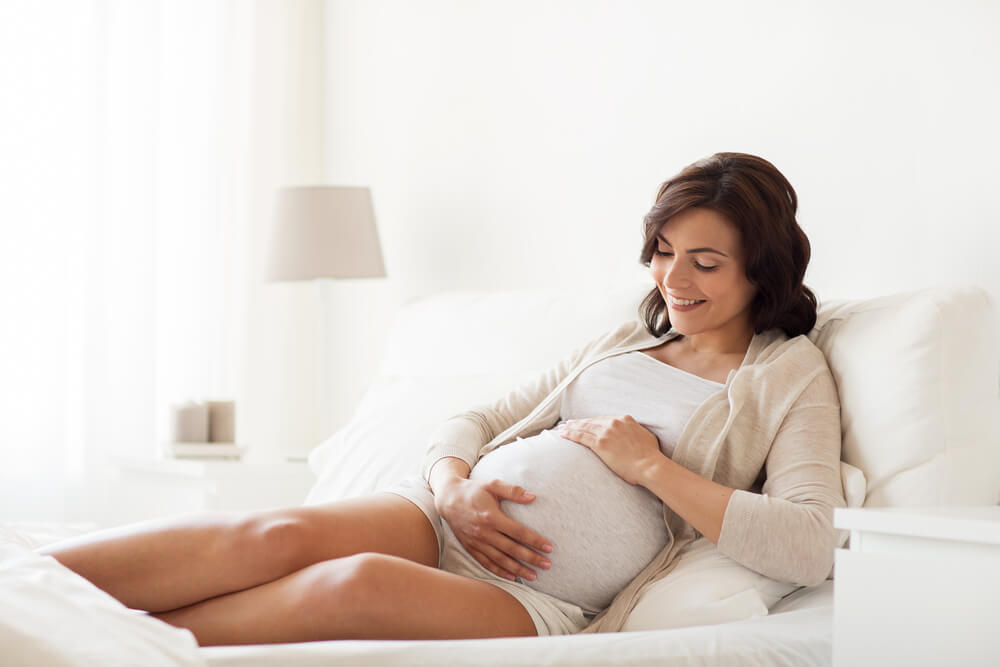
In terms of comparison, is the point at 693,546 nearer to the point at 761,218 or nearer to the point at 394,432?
the point at 761,218

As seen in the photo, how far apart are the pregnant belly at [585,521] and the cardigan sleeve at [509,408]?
210 mm

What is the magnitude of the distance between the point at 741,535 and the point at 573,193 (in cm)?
127

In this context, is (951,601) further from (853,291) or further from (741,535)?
(853,291)

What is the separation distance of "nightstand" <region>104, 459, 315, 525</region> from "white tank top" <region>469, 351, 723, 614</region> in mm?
968

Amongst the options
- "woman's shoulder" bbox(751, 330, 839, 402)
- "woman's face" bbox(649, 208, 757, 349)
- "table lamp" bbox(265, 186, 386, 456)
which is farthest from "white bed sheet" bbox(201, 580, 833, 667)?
"table lamp" bbox(265, 186, 386, 456)

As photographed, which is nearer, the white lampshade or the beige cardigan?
the beige cardigan

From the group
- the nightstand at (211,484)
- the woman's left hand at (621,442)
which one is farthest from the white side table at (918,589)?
the nightstand at (211,484)

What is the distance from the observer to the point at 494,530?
134 cm

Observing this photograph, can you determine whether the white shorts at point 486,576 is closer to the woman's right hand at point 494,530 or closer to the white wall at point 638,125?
the woman's right hand at point 494,530

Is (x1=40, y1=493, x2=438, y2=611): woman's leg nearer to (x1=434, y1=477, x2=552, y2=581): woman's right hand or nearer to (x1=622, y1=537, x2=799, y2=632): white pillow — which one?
(x1=434, y1=477, x2=552, y2=581): woman's right hand

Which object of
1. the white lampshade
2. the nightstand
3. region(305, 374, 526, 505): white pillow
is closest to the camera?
region(305, 374, 526, 505): white pillow

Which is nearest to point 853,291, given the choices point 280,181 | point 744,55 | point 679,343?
point 679,343

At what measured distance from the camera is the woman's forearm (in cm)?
128

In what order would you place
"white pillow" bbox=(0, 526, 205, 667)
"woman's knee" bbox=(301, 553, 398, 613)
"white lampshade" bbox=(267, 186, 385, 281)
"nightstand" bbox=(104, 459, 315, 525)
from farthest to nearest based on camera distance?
"white lampshade" bbox=(267, 186, 385, 281) < "nightstand" bbox=(104, 459, 315, 525) < "woman's knee" bbox=(301, 553, 398, 613) < "white pillow" bbox=(0, 526, 205, 667)
